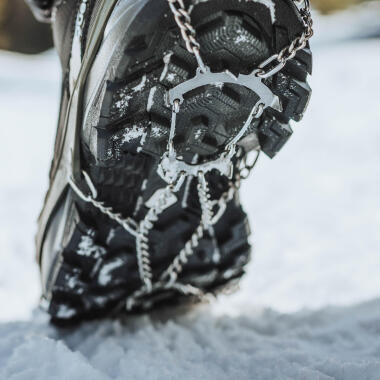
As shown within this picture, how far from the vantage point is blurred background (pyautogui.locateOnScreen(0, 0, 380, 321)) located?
1278 mm

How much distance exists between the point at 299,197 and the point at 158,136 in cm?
126

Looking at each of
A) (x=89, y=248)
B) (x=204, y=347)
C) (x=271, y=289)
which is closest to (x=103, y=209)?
(x=89, y=248)

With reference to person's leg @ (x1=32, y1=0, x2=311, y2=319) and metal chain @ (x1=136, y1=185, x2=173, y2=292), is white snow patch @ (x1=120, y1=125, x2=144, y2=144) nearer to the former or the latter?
person's leg @ (x1=32, y1=0, x2=311, y2=319)

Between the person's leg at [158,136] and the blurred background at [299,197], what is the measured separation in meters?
0.23

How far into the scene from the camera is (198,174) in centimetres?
79

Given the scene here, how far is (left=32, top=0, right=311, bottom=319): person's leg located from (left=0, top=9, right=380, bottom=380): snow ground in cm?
11

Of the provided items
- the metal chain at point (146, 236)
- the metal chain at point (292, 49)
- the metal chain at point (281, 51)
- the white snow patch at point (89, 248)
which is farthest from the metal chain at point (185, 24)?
the white snow patch at point (89, 248)

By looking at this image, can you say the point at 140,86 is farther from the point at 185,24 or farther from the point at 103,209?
the point at 103,209

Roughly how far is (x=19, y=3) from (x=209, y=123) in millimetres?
3874

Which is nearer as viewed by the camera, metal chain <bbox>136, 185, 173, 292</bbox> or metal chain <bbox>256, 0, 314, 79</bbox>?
metal chain <bbox>256, 0, 314, 79</bbox>

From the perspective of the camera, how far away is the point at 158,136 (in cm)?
69

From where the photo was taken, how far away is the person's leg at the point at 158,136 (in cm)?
61

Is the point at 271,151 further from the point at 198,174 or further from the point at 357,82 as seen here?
the point at 357,82

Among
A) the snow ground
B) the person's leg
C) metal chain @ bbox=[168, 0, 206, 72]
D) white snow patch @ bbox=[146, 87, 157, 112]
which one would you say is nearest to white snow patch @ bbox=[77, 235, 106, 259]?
the person's leg
